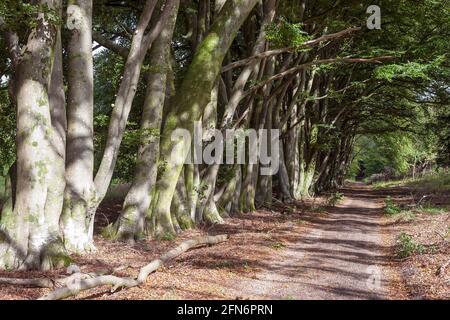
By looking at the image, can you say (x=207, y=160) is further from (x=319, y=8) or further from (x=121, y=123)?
(x=319, y=8)

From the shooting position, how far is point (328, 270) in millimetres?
8977

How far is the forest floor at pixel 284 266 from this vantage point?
7129 mm

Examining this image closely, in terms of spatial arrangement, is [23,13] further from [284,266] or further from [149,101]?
[284,266]

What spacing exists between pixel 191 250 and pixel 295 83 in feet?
46.0

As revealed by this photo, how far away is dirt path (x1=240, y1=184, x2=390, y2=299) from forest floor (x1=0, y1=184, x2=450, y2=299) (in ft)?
0.05

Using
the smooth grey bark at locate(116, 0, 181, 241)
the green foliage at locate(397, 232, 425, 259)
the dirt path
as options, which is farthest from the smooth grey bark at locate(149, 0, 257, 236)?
the green foliage at locate(397, 232, 425, 259)

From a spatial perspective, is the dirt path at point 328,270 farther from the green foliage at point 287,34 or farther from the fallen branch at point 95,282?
the green foliage at point 287,34

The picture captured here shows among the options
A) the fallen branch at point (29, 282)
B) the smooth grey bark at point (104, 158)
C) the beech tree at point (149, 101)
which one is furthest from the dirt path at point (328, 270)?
the smooth grey bark at point (104, 158)

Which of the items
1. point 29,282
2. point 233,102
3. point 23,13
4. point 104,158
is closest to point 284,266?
point 104,158

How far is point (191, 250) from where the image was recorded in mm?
10609

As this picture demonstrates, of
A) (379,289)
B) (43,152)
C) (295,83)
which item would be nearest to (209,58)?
(43,152)

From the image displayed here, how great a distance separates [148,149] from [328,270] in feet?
17.0

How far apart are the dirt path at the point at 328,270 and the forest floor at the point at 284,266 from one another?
0.6 inches
